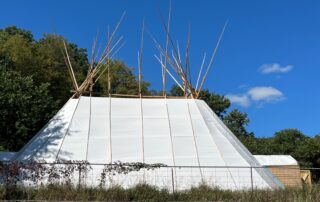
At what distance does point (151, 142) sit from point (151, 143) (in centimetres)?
5

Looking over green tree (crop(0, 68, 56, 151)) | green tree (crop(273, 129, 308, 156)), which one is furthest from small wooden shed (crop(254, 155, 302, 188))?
green tree (crop(0, 68, 56, 151))

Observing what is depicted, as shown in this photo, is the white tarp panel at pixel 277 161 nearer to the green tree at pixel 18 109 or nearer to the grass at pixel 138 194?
the grass at pixel 138 194

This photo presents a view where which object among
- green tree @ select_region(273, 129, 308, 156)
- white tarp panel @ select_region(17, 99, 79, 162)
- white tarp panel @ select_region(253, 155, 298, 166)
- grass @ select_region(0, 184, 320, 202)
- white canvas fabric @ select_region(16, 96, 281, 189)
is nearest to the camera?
grass @ select_region(0, 184, 320, 202)

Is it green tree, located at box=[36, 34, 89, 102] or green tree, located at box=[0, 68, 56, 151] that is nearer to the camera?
green tree, located at box=[0, 68, 56, 151]

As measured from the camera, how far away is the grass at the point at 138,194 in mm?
7059

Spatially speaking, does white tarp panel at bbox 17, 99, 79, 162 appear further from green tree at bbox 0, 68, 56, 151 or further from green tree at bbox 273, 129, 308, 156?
green tree at bbox 273, 129, 308, 156

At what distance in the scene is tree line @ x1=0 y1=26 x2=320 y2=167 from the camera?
15.0 m

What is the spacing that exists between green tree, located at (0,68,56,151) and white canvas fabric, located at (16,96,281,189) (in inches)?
146

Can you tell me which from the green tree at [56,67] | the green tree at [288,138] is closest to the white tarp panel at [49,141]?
the green tree at [56,67]

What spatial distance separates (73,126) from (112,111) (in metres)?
1.32

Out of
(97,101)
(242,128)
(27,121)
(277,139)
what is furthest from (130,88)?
(97,101)

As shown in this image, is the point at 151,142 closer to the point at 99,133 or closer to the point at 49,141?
the point at 99,133

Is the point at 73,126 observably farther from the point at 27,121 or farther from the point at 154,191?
the point at 27,121

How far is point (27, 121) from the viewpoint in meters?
15.4
